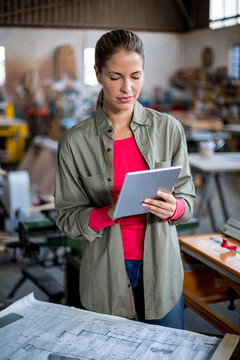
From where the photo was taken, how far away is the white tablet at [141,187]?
3.44ft

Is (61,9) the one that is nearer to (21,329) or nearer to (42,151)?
(42,151)

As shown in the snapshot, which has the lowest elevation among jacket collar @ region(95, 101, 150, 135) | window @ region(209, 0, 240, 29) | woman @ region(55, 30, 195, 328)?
woman @ region(55, 30, 195, 328)

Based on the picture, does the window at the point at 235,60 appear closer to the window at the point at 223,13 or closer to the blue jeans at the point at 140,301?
the window at the point at 223,13

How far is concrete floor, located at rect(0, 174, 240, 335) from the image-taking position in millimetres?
1683

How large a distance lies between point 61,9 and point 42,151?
5.38 metres

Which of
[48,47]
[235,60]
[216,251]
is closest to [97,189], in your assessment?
[216,251]

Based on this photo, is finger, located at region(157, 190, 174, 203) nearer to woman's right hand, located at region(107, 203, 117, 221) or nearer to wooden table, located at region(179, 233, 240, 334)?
woman's right hand, located at region(107, 203, 117, 221)

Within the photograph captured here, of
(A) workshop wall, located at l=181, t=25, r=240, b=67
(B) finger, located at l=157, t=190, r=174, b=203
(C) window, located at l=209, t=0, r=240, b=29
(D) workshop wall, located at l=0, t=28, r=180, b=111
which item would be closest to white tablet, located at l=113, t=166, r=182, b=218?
(B) finger, located at l=157, t=190, r=174, b=203

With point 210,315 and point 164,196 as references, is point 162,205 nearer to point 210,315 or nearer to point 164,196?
point 164,196

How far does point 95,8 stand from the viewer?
11.0m

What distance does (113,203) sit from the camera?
4.26 ft

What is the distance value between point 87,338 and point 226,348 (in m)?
0.35

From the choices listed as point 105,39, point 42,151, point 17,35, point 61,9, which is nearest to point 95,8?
point 61,9

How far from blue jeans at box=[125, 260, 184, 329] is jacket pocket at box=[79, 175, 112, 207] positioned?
201 mm
